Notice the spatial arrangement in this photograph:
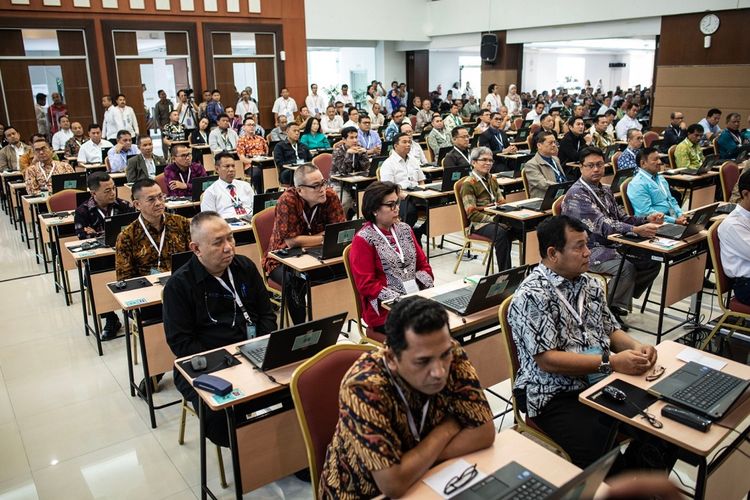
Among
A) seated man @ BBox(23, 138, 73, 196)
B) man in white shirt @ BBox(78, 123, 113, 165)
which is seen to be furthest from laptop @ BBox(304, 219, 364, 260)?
man in white shirt @ BBox(78, 123, 113, 165)

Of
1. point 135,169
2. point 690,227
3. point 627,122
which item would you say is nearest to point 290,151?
point 135,169

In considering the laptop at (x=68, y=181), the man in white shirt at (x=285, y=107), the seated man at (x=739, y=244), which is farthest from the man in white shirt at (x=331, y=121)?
the seated man at (x=739, y=244)

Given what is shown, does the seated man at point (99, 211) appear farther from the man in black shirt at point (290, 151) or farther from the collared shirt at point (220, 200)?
the man in black shirt at point (290, 151)

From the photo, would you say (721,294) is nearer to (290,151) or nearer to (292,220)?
(292,220)

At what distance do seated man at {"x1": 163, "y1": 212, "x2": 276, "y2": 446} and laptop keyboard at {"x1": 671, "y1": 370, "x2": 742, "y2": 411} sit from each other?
197cm

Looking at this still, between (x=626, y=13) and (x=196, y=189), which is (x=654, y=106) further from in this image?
(x=196, y=189)

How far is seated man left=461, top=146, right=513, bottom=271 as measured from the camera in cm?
567

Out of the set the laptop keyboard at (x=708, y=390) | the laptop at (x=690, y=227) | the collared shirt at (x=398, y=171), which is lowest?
the laptop keyboard at (x=708, y=390)

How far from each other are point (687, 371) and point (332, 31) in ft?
54.9

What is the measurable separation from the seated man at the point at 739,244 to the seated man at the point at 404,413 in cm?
274

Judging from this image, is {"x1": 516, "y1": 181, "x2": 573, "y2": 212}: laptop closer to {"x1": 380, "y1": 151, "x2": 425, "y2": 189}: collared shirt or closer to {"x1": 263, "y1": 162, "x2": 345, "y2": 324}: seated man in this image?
{"x1": 380, "y1": 151, "x2": 425, "y2": 189}: collared shirt

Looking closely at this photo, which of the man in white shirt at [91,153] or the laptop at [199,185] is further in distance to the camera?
the man in white shirt at [91,153]

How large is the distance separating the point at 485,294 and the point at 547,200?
2733 millimetres

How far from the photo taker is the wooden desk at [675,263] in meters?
4.29
